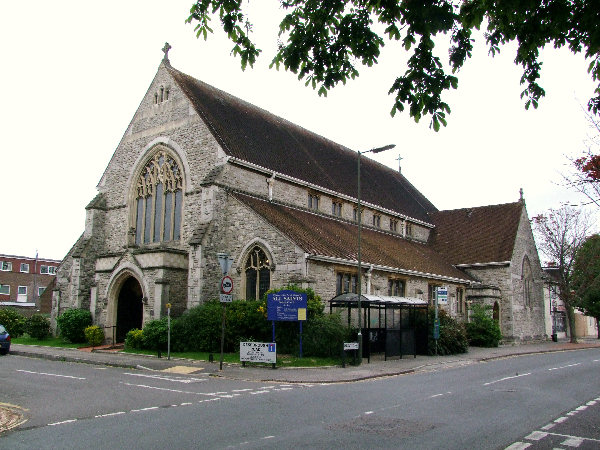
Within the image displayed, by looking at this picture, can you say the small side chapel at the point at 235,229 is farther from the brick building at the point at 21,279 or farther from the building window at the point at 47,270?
the building window at the point at 47,270

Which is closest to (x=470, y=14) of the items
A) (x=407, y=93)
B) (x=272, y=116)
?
(x=407, y=93)

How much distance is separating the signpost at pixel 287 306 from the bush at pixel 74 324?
11.3 m

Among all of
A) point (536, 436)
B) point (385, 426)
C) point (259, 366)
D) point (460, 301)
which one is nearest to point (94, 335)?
point (259, 366)

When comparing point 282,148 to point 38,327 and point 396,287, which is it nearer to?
point 396,287

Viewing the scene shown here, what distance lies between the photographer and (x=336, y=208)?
114 ft

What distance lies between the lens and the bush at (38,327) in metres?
30.5

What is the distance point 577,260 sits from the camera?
4584 cm

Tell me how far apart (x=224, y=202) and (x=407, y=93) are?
19.4 metres

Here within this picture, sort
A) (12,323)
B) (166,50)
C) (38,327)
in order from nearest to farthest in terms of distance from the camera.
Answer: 1. (38,327)
2. (166,50)
3. (12,323)

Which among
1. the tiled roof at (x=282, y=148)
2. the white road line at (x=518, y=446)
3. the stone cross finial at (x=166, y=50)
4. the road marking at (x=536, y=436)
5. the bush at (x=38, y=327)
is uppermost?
the stone cross finial at (x=166, y=50)

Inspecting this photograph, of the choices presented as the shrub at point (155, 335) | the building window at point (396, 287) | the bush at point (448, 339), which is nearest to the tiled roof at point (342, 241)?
the building window at point (396, 287)

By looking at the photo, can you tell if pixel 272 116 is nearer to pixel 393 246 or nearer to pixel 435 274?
pixel 393 246

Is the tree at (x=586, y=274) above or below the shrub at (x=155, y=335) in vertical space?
above

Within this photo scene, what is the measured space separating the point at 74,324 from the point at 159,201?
753cm
